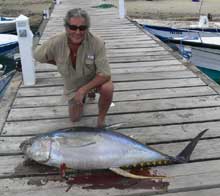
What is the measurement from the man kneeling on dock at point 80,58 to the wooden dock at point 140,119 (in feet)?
1.49

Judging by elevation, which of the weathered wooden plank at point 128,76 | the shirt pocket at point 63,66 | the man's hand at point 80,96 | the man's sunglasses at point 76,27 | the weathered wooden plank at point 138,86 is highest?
the man's sunglasses at point 76,27

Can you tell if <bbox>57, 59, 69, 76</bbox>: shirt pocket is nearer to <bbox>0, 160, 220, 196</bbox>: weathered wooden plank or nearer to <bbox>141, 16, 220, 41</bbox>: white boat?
<bbox>0, 160, 220, 196</bbox>: weathered wooden plank

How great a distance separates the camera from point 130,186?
2898 mm

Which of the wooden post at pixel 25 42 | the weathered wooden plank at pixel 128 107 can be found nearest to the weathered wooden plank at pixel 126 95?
the weathered wooden plank at pixel 128 107

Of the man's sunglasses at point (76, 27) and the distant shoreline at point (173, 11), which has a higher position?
the man's sunglasses at point (76, 27)

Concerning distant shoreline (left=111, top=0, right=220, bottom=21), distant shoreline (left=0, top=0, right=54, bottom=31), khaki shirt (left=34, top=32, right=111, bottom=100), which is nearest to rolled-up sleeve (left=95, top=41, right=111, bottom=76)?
khaki shirt (left=34, top=32, right=111, bottom=100)

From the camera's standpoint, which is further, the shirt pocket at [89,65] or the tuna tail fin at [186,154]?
the shirt pocket at [89,65]

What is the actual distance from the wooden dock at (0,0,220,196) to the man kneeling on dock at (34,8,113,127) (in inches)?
17.9

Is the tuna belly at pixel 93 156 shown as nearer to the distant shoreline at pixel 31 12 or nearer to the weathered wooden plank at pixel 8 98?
the weathered wooden plank at pixel 8 98

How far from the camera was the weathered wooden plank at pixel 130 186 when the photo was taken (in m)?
2.84

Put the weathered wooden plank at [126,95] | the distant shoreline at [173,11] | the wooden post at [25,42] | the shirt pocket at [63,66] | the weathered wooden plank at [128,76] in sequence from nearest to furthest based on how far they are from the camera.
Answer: the shirt pocket at [63,66] → the weathered wooden plank at [126,95] → the wooden post at [25,42] → the weathered wooden plank at [128,76] → the distant shoreline at [173,11]

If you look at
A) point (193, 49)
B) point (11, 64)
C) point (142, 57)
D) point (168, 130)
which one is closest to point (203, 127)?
point (168, 130)

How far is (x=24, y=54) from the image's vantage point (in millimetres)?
5090

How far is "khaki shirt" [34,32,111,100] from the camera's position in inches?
139
